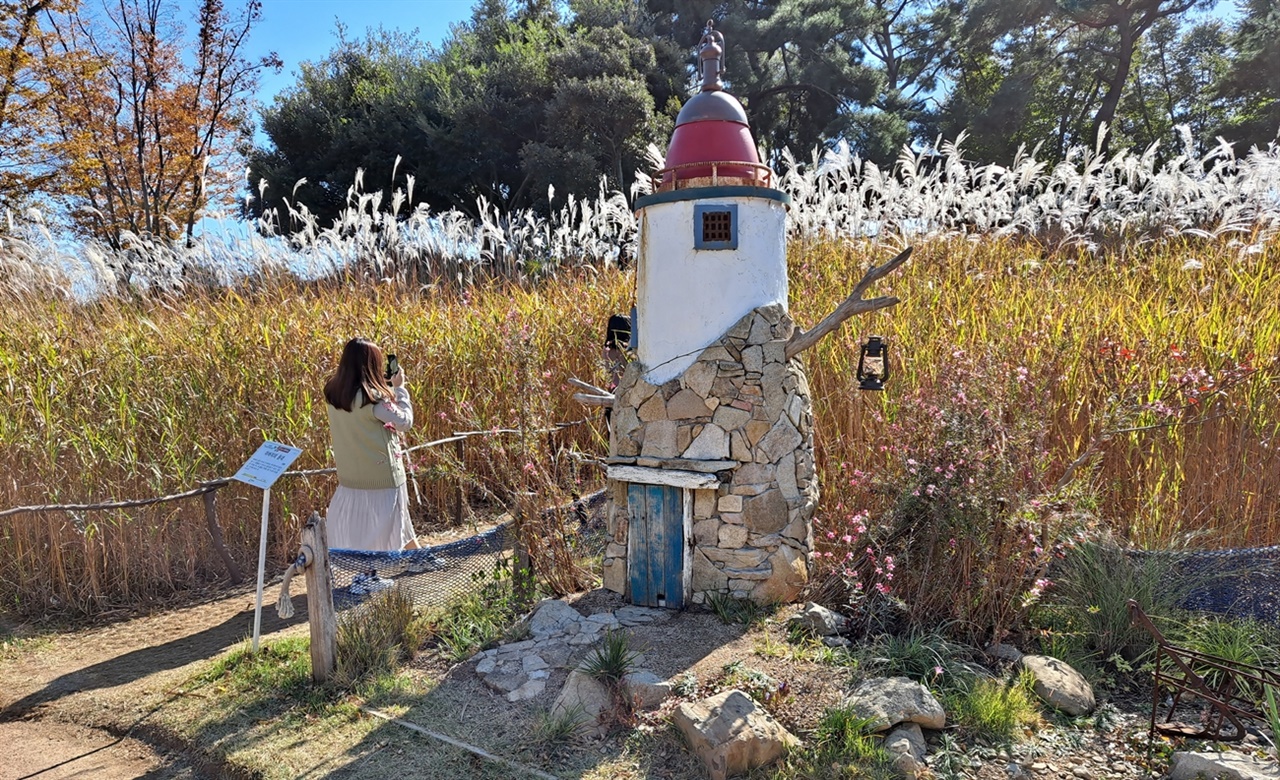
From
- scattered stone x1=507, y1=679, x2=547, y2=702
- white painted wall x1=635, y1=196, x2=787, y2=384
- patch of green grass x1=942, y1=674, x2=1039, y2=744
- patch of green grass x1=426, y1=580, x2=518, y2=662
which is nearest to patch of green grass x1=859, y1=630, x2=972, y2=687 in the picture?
patch of green grass x1=942, y1=674, x2=1039, y2=744

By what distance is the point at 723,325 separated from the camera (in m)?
4.16

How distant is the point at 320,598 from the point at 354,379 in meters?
1.44

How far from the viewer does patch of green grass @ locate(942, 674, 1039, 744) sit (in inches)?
126

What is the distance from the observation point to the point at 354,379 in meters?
4.74

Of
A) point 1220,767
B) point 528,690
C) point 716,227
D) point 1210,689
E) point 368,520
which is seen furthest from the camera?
point 368,520

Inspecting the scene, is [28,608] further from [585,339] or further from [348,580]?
[585,339]

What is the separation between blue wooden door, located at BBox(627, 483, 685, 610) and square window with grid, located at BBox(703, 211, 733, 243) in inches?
53.1

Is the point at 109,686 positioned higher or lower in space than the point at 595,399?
lower

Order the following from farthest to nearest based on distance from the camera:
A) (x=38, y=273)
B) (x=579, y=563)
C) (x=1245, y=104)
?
(x=1245, y=104), (x=38, y=273), (x=579, y=563)

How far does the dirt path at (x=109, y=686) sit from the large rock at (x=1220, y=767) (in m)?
4.09

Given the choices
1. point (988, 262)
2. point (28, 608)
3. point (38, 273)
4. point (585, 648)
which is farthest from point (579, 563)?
point (38, 273)

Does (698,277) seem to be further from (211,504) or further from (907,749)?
(211,504)

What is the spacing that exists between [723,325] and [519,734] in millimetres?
2233

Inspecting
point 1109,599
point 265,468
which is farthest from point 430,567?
point 1109,599
